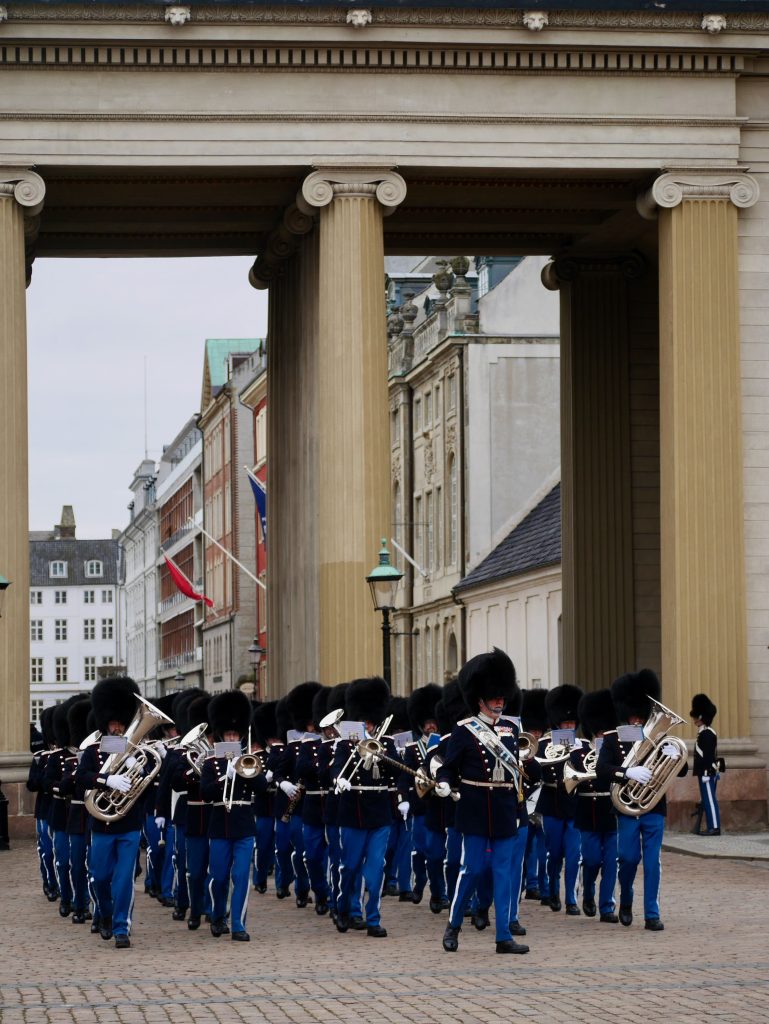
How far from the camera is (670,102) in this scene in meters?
33.0

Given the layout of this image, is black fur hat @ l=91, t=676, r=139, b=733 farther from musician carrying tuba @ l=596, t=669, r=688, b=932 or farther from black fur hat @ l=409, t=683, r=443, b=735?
black fur hat @ l=409, t=683, r=443, b=735

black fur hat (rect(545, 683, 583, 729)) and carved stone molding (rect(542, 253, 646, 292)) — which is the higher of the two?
carved stone molding (rect(542, 253, 646, 292))

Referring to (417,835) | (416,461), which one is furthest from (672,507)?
(416,461)

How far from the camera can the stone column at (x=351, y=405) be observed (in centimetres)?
3194

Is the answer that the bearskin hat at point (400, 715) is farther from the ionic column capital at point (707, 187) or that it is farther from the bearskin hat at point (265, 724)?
the ionic column capital at point (707, 187)

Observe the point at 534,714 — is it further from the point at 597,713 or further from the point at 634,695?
the point at 634,695

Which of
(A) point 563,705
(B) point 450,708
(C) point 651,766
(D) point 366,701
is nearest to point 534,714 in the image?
(A) point 563,705

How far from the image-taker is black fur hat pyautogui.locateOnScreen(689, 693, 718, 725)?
30.4 meters

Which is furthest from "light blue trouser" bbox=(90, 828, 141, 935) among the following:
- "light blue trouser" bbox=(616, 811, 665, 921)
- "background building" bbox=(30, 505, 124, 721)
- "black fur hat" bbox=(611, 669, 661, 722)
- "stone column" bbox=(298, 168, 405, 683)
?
"background building" bbox=(30, 505, 124, 721)

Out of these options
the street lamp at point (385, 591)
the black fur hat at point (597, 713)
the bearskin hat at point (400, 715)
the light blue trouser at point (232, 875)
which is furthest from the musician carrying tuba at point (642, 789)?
the street lamp at point (385, 591)

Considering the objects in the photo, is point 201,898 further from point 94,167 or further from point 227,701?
point 94,167

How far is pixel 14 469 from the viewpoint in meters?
31.7

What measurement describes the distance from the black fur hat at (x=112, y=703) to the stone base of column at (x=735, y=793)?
13.2 meters

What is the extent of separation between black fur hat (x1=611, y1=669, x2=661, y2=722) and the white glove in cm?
429
